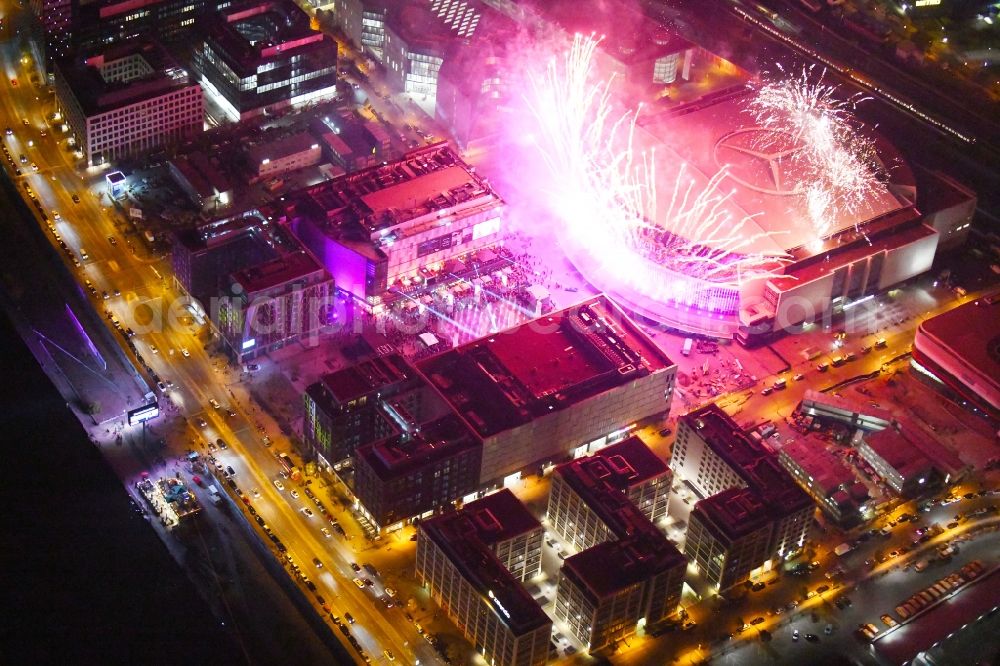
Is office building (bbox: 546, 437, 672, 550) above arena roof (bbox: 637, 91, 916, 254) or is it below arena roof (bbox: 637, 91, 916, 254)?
below

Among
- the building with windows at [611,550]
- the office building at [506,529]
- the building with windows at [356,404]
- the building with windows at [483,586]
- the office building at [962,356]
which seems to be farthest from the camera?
the office building at [962,356]

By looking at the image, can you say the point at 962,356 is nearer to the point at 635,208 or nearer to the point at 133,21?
the point at 635,208

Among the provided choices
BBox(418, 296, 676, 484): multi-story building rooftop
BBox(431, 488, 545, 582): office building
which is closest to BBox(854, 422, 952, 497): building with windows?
BBox(418, 296, 676, 484): multi-story building rooftop

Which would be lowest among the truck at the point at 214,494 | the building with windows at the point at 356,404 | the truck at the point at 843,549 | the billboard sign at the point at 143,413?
the truck at the point at 843,549

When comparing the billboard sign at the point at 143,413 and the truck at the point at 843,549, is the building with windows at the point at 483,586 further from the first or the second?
the billboard sign at the point at 143,413

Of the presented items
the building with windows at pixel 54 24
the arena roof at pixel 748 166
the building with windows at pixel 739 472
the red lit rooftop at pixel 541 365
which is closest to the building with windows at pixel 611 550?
the building with windows at pixel 739 472

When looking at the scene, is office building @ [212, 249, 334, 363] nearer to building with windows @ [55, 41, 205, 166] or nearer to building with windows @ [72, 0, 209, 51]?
building with windows @ [55, 41, 205, 166]

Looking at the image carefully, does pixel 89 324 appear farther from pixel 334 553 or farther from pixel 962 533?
pixel 962 533
